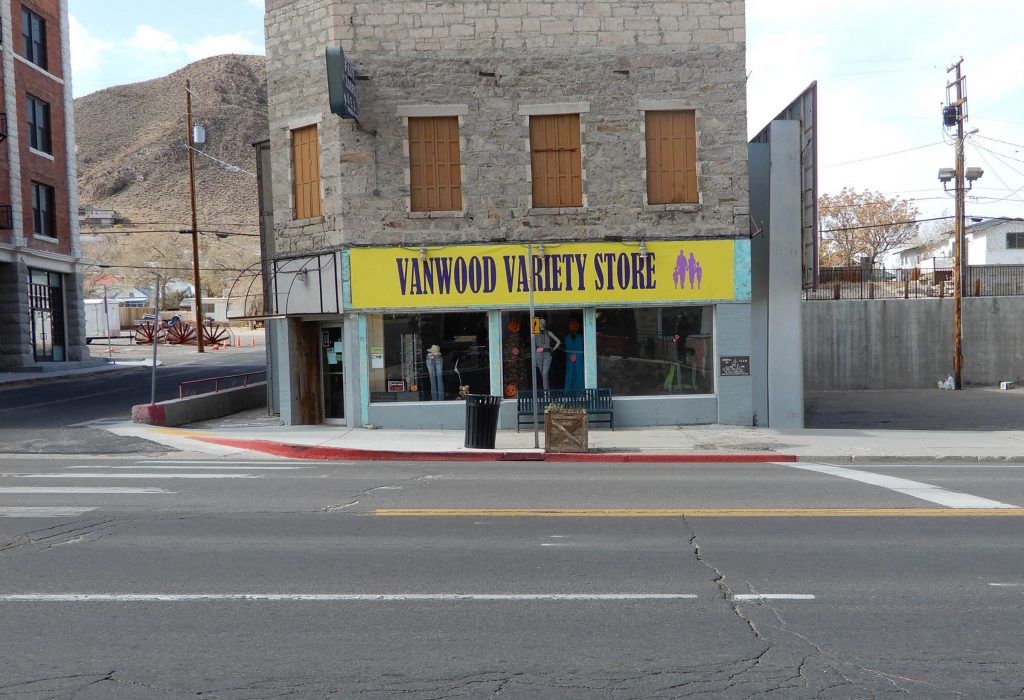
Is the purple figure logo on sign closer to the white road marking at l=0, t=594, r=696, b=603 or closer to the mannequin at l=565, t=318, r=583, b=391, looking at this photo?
the mannequin at l=565, t=318, r=583, b=391

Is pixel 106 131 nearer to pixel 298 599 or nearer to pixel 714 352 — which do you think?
pixel 714 352

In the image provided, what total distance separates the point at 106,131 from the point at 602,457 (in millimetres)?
140519

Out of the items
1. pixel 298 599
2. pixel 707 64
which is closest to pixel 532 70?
pixel 707 64

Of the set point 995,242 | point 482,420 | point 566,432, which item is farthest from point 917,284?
point 995,242

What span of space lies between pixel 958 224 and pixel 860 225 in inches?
1268

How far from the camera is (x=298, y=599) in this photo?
243 inches

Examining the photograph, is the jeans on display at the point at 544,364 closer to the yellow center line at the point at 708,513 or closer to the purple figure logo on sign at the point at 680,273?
the purple figure logo on sign at the point at 680,273

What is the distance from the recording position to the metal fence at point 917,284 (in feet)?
97.9

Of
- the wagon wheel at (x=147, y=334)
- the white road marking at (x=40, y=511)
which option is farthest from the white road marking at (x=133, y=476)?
the wagon wheel at (x=147, y=334)

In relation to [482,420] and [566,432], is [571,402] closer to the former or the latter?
[566,432]

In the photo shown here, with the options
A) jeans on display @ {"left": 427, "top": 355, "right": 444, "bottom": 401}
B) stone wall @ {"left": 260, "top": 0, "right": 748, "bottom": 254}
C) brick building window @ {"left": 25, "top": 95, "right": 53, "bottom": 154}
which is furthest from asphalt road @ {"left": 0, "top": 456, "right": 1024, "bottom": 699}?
brick building window @ {"left": 25, "top": 95, "right": 53, "bottom": 154}

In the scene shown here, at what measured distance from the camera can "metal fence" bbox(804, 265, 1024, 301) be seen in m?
29.8

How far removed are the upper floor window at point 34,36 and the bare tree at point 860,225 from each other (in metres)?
46.3

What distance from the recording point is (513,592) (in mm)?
6316
